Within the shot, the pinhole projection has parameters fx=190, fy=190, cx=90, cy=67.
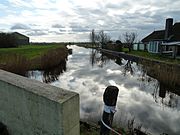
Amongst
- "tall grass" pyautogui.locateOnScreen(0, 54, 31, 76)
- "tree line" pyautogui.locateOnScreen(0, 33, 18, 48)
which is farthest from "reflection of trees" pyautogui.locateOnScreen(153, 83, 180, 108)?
"tree line" pyautogui.locateOnScreen(0, 33, 18, 48)

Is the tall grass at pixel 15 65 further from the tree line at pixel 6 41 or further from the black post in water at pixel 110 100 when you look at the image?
the tree line at pixel 6 41

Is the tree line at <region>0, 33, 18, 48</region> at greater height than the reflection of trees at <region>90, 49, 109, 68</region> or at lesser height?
greater

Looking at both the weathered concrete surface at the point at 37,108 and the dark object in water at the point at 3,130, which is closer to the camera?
the weathered concrete surface at the point at 37,108

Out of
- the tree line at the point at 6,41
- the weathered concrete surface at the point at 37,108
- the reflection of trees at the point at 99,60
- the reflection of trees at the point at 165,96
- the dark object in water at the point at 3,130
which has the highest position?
the tree line at the point at 6,41

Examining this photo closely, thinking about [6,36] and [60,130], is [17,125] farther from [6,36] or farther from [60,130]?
[6,36]

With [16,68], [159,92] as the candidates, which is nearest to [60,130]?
[159,92]

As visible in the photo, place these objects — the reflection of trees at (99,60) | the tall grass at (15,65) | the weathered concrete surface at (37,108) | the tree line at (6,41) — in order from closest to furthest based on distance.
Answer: the weathered concrete surface at (37,108) < the tall grass at (15,65) < the reflection of trees at (99,60) < the tree line at (6,41)

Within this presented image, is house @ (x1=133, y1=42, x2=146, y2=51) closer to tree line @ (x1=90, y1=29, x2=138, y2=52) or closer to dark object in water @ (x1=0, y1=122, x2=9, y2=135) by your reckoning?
tree line @ (x1=90, y1=29, x2=138, y2=52)

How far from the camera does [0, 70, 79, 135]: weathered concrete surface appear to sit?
2679 mm

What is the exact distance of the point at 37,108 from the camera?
294 cm

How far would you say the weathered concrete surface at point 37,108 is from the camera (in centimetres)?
268

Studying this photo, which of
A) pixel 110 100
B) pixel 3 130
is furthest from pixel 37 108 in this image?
pixel 3 130

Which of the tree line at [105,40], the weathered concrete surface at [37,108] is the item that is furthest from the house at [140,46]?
the weathered concrete surface at [37,108]

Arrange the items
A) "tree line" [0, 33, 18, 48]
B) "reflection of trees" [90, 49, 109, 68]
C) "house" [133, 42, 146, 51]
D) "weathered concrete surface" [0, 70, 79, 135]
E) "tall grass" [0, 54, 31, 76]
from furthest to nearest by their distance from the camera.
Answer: "house" [133, 42, 146, 51]
"tree line" [0, 33, 18, 48]
"reflection of trees" [90, 49, 109, 68]
"tall grass" [0, 54, 31, 76]
"weathered concrete surface" [0, 70, 79, 135]
